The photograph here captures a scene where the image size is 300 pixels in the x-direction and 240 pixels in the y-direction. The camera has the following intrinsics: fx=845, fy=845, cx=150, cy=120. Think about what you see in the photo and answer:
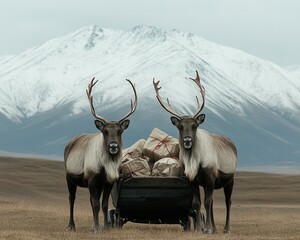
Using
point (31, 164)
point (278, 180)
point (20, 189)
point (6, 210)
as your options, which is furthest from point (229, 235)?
point (31, 164)

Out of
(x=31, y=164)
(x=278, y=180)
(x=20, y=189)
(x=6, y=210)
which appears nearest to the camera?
(x=6, y=210)

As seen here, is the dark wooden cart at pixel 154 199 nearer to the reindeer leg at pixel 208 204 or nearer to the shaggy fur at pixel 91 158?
the shaggy fur at pixel 91 158

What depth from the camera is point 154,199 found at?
→ 833 inches

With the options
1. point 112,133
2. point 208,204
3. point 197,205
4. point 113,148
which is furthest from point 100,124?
point 208,204

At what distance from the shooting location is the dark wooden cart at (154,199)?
20922 millimetres

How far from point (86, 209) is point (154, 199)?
71.3ft

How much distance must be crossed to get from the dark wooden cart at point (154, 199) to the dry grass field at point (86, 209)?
416 mm

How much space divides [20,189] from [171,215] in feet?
149

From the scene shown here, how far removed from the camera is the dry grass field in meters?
20.3

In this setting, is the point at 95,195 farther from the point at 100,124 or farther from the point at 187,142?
the point at 187,142

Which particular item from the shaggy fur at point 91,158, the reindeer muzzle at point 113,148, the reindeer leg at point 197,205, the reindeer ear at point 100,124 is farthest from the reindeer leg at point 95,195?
the reindeer leg at point 197,205

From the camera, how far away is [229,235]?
20375mm

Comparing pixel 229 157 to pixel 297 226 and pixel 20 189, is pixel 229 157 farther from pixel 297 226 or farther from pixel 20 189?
pixel 20 189

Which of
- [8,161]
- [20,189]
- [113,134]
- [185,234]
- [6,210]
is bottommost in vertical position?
[8,161]
